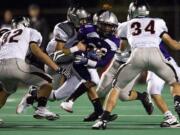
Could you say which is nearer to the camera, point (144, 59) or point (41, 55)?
point (144, 59)

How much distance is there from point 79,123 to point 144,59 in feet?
4.32

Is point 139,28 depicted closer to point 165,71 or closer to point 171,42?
point 171,42

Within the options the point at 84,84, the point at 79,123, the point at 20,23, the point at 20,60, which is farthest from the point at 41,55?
the point at 79,123

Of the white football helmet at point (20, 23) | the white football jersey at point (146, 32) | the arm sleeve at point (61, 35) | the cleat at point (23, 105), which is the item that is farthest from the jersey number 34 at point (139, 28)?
the cleat at point (23, 105)

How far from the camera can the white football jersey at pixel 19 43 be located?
9.46 metres

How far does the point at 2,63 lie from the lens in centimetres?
948

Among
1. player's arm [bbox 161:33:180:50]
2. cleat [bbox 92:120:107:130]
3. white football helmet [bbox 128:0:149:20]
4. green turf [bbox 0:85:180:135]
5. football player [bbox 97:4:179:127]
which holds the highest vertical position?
white football helmet [bbox 128:0:149:20]

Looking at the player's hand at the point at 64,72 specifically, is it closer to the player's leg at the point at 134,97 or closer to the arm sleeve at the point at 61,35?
the arm sleeve at the point at 61,35

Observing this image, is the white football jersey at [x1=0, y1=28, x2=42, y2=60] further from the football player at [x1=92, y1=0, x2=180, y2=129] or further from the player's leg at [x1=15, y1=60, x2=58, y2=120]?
the football player at [x1=92, y1=0, x2=180, y2=129]

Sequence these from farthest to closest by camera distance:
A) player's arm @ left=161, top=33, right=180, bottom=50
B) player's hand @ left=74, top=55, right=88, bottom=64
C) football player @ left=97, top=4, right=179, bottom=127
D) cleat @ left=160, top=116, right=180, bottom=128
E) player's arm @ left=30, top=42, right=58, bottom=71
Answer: player's hand @ left=74, top=55, right=88, bottom=64 < football player @ left=97, top=4, right=179, bottom=127 < player's arm @ left=30, top=42, right=58, bottom=71 < cleat @ left=160, top=116, right=180, bottom=128 < player's arm @ left=161, top=33, right=180, bottom=50

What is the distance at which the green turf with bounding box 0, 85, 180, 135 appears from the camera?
29.0 feet

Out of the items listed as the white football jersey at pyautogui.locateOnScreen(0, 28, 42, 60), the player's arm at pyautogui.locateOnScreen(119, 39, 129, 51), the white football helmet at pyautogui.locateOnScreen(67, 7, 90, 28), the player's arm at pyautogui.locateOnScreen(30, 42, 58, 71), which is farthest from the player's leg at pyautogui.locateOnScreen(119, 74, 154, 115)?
the white football jersey at pyautogui.locateOnScreen(0, 28, 42, 60)

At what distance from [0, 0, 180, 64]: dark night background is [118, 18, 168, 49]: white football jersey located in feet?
25.0

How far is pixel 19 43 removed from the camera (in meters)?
9.47
